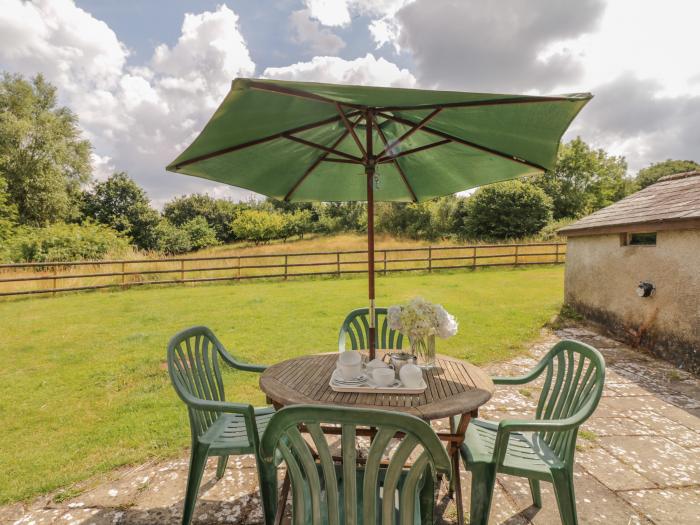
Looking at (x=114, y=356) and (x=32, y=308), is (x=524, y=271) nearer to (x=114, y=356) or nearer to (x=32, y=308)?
(x=114, y=356)

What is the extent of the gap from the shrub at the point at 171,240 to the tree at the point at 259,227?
14.8ft

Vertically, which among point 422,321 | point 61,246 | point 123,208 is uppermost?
point 123,208

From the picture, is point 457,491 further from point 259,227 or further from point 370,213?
point 259,227

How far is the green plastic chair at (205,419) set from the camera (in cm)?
173

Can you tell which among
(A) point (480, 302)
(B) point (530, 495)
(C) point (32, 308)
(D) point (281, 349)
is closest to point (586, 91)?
(B) point (530, 495)

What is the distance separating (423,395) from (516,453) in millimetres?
601

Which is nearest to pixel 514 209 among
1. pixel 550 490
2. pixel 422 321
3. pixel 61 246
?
pixel 550 490

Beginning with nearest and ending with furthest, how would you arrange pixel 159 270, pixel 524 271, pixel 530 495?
pixel 530 495 → pixel 159 270 → pixel 524 271

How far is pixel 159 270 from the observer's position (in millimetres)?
10445

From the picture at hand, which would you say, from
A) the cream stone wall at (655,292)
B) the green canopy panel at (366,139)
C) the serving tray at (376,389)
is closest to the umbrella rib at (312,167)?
the green canopy panel at (366,139)

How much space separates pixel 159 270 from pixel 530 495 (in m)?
10.6

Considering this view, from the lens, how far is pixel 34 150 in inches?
685

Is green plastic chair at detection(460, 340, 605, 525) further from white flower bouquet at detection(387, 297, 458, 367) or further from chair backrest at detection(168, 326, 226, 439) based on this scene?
chair backrest at detection(168, 326, 226, 439)

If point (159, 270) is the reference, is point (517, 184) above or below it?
above
